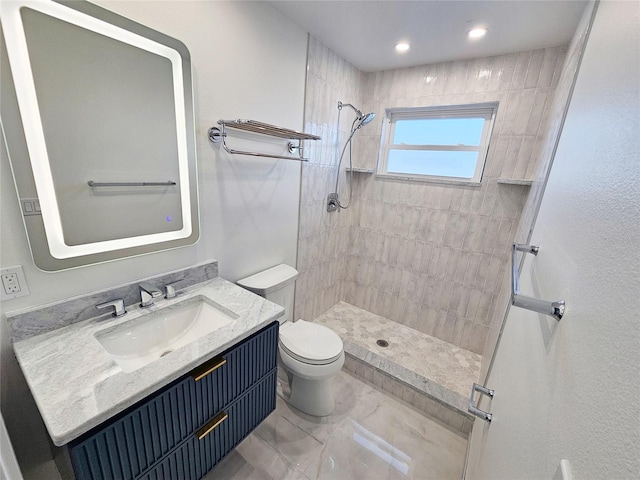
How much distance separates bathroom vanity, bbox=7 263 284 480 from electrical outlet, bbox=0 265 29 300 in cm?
7

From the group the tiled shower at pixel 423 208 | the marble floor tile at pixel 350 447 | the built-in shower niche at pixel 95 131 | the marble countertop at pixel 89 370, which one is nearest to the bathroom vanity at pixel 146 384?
the marble countertop at pixel 89 370

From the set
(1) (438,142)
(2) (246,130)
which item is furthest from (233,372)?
(1) (438,142)

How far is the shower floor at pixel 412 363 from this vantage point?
6.02 feet

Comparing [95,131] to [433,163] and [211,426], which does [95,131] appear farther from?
[433,163]

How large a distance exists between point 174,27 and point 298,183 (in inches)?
43.7

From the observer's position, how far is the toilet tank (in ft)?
5.55

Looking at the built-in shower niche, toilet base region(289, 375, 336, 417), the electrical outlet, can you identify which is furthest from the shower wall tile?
the electrical outlet

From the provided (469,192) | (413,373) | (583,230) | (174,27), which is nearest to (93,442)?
(583,230)

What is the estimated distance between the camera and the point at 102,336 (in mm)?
1075

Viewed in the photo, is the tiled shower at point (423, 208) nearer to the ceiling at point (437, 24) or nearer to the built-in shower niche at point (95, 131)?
the ceiling at point (437, 24)

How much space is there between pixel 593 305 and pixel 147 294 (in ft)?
Result: 4.84

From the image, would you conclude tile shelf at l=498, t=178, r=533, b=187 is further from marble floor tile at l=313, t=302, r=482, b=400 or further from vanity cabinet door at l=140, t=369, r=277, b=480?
vanity cabinet door at l=140, t=369, r=277, b=480

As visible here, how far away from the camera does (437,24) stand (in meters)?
1.60

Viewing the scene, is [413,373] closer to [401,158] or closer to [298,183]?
[298,183]
